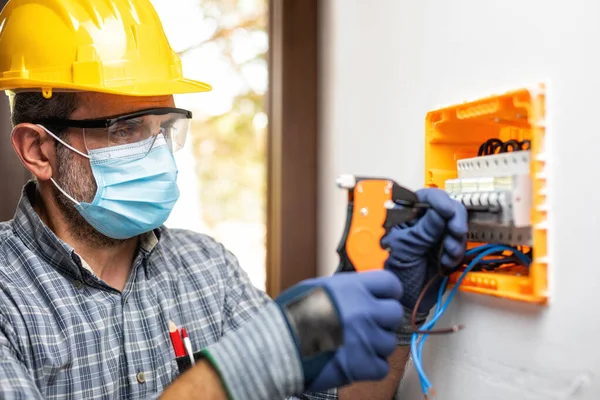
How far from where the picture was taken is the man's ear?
46.3 inches

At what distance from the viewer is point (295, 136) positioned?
62.8 inches

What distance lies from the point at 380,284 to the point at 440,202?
0.16 meters

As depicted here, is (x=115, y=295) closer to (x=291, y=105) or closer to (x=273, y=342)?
(x=273, y=342)

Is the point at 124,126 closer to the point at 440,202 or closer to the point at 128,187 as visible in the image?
the point at 128,187

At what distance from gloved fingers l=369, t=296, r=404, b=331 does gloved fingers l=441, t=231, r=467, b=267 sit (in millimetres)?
124

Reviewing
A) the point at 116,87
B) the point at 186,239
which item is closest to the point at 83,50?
the point at 116,87

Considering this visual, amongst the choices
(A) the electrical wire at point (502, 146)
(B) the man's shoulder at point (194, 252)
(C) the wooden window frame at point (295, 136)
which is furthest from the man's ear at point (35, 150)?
(A) the electrical wire at point (502, 146)

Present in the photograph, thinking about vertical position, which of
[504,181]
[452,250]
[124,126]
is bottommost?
[452,250]

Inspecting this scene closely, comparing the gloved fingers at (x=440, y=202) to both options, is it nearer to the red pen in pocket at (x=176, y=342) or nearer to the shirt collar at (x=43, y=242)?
the red pen in pocket at (x=176, y=342)

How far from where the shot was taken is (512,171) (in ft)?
2.55

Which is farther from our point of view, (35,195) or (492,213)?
(35,195)

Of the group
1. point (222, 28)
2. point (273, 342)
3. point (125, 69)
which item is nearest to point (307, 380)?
point (273, 342)

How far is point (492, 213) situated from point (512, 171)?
0.23 feet

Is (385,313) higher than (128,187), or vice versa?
(128,187)
